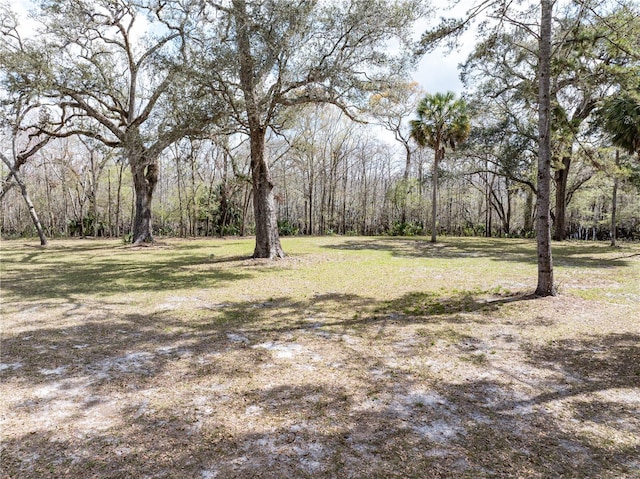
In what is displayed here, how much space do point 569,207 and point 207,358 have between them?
1276 inches

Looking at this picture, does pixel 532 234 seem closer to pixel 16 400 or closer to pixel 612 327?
pixel 612 327

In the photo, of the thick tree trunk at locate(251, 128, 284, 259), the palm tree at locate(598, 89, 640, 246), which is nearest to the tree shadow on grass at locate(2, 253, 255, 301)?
the thick tree trunk at locate(251, 128, 284, 259)

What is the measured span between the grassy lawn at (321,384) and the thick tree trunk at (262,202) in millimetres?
4512

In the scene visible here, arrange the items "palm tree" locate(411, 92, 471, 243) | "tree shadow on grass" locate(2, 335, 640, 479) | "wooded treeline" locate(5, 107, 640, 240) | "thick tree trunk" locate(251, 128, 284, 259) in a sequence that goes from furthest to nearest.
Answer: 1. "wooded treeline" locate(5, 107, 640, 240)
2. "palm tree" locate(411, 92, 471, 243)
3. "thick tree trunk" locate(251, 128, 284, 259)
4. "tree shadow on grass" locate(2, 335, 640, 479)

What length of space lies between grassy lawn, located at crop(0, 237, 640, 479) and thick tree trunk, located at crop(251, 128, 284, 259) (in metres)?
4.51

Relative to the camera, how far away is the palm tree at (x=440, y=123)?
16828mm

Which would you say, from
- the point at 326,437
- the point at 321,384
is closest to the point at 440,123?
the point at 321,384

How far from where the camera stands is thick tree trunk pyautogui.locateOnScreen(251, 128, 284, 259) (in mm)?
10875

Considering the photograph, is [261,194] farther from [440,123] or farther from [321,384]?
[440,123]

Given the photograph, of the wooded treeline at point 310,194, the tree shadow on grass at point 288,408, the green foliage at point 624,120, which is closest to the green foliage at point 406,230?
the wooded treeline at point 310,194

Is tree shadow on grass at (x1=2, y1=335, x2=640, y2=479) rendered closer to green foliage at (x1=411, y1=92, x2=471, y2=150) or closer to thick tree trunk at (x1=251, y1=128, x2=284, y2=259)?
thick tree trunk at (x1=251, y1=128, x2=284, y2=259)

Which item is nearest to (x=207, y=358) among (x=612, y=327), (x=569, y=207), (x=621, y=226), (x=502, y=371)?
(x=502, y=371)

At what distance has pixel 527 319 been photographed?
204 inches

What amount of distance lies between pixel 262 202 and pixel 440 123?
34.1 feet
